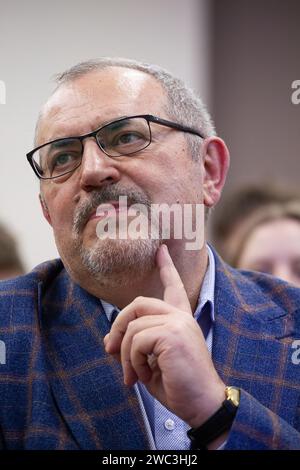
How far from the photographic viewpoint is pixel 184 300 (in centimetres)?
108

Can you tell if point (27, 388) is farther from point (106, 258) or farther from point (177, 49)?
point (177, 49)

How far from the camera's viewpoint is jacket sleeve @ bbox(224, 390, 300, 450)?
1.00 metres

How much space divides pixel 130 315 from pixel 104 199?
8.9 inches

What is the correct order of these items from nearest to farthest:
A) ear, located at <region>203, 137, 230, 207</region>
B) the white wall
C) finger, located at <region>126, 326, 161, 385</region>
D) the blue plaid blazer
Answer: finger, located at <region>126, 326, 161, 385</region> → the blue plaid blazer → ear, located at <region>203, 137, 230, 207</region> → the white wall

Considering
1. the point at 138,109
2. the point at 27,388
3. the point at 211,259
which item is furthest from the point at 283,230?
the point at 27,388

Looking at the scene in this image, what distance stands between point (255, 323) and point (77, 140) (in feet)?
1.60

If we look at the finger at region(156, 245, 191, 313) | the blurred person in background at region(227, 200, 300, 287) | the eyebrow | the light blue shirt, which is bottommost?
the light blue shirt

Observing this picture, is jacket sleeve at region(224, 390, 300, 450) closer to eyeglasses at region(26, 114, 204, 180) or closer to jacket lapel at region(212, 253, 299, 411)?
jacket lapel at region(212, 253, 299, 411)

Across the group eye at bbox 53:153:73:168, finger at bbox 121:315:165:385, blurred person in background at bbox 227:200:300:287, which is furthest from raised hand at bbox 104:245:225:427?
blurred person in background at bbox 227:200:300:287

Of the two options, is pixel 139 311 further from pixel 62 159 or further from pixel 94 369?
pixel 62 159

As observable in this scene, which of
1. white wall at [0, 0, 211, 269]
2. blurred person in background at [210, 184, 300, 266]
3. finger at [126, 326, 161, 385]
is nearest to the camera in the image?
finger at [126, 326, 161, 385]

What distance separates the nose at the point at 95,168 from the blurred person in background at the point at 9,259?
0.96m

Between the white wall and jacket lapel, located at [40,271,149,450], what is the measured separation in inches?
42.4

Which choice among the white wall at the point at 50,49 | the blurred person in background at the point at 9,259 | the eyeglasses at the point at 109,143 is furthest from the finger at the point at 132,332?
the white wall at the point at 50,49
